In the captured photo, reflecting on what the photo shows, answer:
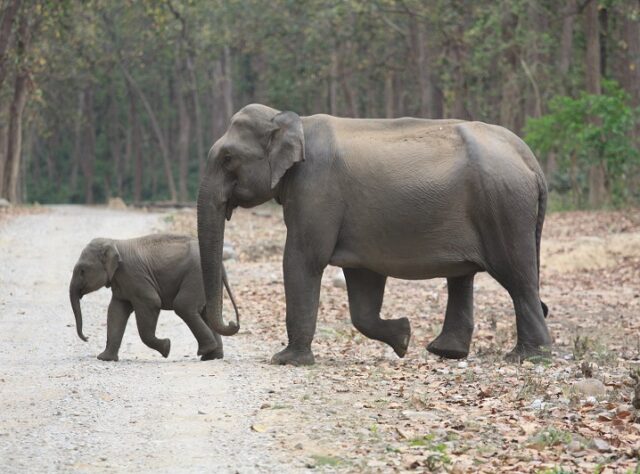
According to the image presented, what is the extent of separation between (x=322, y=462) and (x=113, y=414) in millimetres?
1917

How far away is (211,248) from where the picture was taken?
1066cm

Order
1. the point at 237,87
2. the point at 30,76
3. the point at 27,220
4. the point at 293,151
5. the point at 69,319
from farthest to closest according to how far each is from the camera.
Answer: the point at 237,87 < the point at 30,76 < the point at 27,220 < the point at 69,319 < the point at 293,151

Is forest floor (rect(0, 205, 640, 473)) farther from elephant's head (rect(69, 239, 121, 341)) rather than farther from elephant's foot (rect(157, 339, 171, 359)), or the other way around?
elephant's head (rect(69, 239, 121, 341))

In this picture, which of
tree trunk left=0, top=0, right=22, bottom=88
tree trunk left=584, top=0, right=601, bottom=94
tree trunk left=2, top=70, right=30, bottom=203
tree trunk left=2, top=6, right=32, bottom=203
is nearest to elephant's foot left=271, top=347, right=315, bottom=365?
tree trunk left=0, top=0, right=22, bottom=88

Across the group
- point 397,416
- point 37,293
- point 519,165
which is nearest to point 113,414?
point 397,416

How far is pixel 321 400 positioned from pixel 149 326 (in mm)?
3294

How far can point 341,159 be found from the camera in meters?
10.7

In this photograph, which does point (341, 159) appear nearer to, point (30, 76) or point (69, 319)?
point (69, 319)

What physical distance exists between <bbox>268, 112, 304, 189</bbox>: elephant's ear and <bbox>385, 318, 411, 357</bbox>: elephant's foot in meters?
1.69

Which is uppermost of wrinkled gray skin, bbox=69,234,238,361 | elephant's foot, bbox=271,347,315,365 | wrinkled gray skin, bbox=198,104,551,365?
wrinkled gray skin, bbox=198,104,551,365

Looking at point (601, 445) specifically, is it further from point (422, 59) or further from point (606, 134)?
point (422, 59)

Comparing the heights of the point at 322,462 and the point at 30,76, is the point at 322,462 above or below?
below

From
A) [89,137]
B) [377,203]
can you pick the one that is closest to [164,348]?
[377,203]

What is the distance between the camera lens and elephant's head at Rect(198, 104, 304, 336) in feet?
34.9
